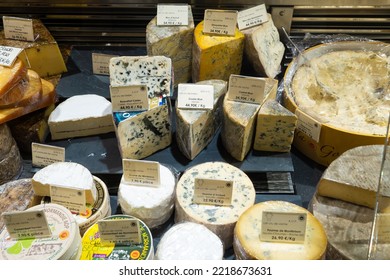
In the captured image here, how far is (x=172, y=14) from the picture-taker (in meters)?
2.40

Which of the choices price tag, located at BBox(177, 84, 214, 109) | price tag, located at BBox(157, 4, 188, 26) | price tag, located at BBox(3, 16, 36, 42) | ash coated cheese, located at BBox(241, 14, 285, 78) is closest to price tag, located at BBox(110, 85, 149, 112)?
price tag, located at BBox(177, 84, 214, 109)

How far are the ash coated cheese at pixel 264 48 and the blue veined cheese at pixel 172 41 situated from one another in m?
0.30

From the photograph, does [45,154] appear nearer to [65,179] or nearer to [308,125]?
[65,179]

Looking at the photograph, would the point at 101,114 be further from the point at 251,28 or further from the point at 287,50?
the point at 287,50

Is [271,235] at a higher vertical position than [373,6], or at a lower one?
lower

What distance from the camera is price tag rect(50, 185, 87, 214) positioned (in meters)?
1.77

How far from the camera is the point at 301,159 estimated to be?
2.25 m

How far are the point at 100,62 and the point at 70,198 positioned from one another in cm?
104

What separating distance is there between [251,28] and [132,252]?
1.33 meters

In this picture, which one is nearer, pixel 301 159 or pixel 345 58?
pixel 301 159

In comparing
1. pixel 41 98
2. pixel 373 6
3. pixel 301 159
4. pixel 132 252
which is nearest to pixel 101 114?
pixel 41 98

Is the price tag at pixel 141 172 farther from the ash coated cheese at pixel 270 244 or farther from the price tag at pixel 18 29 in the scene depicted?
the price tag at pixel 18 29

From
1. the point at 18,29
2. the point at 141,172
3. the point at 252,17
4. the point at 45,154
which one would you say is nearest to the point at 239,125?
the point at 141,172
